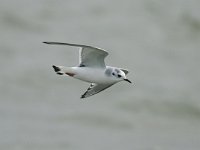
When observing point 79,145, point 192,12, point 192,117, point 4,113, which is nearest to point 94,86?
point 79,145

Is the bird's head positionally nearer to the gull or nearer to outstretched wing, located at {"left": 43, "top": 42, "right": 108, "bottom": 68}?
the gull

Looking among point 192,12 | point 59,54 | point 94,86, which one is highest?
point 192,12

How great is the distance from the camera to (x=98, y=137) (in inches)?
506

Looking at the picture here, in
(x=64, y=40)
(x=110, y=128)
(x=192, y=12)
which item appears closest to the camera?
(x=110, y=128)

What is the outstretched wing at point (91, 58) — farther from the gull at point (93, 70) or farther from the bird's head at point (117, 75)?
the bird's head at point (117, 75)

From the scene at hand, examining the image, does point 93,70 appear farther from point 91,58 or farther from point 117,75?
point 117,75

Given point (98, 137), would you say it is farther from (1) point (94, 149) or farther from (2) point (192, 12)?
(2) point (192, 12)

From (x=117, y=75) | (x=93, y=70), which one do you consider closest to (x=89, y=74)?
(x=93, y=70)

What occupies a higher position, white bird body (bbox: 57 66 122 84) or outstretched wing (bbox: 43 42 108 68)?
outstretched wing (bbox: 43 42 108 68)

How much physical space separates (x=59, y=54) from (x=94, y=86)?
827 centimetres

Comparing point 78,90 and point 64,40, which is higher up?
point 64,40

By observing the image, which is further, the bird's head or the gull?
the bird's head

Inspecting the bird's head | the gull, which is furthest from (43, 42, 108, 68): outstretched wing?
the bird's head

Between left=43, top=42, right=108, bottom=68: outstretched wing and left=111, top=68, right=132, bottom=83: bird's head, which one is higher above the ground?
left=43, top=42, right=108, bottom=68: outstretched wing
